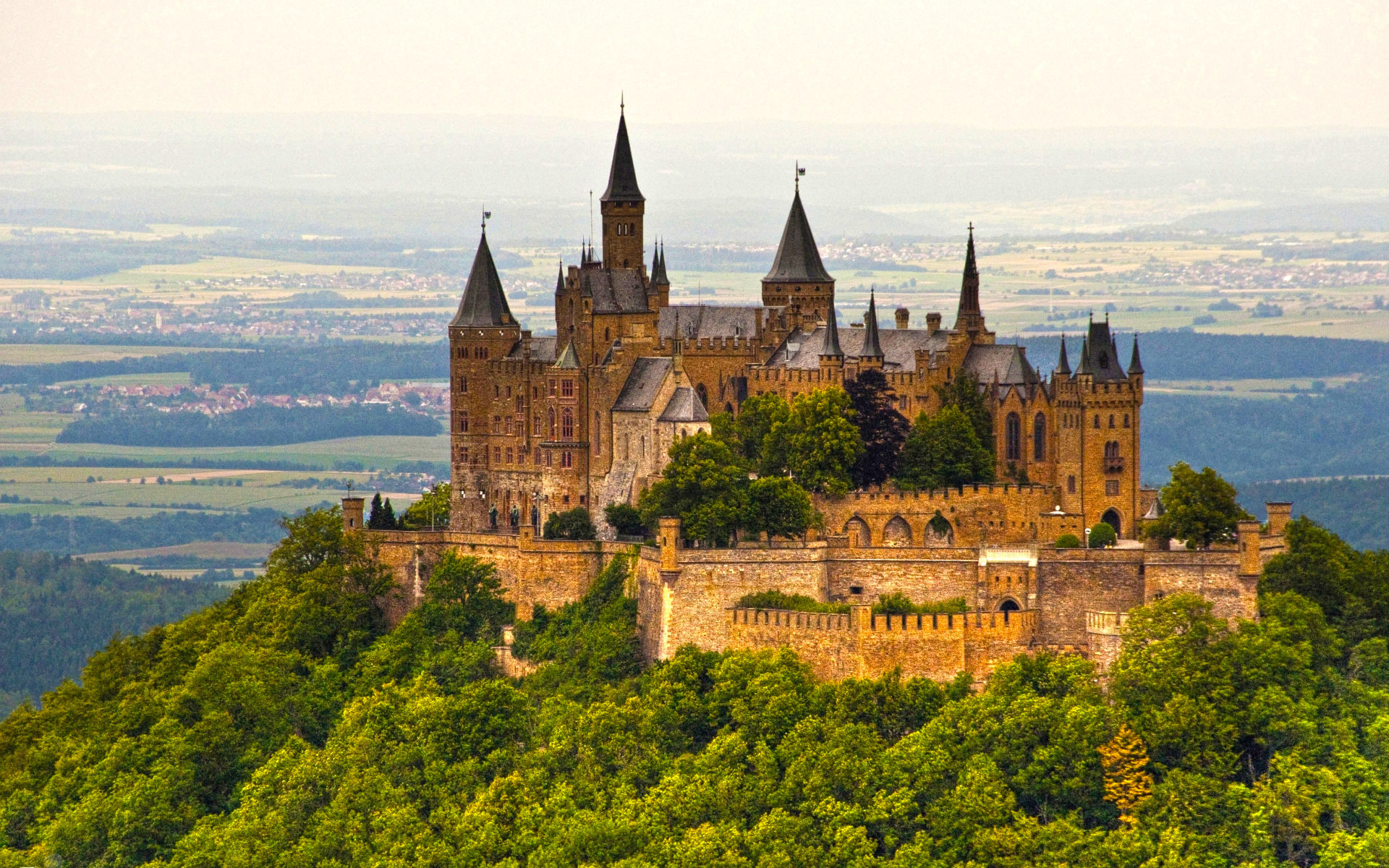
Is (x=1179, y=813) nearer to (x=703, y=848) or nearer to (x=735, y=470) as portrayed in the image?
(x=703, y=848)

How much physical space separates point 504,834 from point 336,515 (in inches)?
712

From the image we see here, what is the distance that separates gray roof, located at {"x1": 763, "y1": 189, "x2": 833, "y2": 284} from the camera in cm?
9006

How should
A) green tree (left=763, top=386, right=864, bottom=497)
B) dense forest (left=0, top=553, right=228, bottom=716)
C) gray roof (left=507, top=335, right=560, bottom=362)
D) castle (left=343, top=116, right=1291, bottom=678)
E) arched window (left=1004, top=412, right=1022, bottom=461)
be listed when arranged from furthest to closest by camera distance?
dense forest (left=0, top=553, right=228, bottom=716) → gray roof (left=507, top=335, right=560, bottom=362) → arched window (left=1004, top=412, right=1022, bottom=461) → green tree (left=763, top=386, right=864, bottom=497) → castle (left=343, top=116, right=1291, bottom=678)

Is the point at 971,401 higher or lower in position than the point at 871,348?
lower

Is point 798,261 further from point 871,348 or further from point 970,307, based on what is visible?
point 970,307

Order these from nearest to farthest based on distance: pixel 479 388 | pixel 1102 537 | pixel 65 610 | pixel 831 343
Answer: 1. pixel 1102 537
2. pixel 831 343
3. pixel 479 388
4. pixel 65 610

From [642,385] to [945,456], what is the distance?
9751mm

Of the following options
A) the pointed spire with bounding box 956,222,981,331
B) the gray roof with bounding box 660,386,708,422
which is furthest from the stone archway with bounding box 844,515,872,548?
the pointed spire with bounding box 956,222,981,331

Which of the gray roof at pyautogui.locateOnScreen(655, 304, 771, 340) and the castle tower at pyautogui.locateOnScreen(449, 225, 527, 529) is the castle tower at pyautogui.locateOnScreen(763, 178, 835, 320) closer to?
the gray roof at pyautogui.locateOnScreen(655, 304, 771, 340)

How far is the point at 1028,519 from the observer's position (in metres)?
79.3

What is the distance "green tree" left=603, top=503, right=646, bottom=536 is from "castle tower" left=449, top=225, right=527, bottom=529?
662 centimetres

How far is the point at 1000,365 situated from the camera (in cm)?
8306

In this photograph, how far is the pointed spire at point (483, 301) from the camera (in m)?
86.7

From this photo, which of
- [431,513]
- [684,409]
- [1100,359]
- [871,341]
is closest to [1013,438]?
[1100,359]
